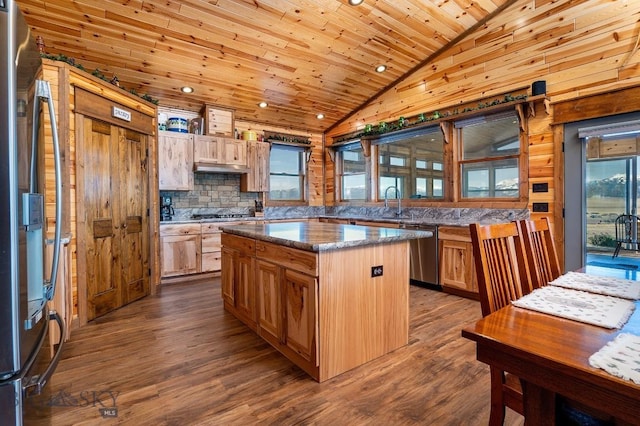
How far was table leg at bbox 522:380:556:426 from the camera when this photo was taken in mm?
810

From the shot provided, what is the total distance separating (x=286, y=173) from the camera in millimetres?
6383

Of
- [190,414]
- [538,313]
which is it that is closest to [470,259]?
[538,313]

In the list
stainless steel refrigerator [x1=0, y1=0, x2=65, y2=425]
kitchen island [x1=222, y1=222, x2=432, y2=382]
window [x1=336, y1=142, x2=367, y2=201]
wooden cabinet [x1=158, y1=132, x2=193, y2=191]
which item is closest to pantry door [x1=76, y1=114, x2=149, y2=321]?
wooden cabinet [x1=158, y1=132, x2=193, y2=191]

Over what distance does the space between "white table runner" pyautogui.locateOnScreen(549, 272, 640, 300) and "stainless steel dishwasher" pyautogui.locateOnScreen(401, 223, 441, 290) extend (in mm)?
2495

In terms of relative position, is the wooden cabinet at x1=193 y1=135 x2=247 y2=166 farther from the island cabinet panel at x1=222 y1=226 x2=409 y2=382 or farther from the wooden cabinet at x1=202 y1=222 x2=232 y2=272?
the island cabinet panel at x1=222 y1=226 x2=409 y2=382

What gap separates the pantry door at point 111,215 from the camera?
3117 mm

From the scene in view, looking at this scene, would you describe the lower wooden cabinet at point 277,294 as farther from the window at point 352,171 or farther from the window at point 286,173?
the window at point 352,171

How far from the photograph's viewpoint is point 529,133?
3793 millimetres

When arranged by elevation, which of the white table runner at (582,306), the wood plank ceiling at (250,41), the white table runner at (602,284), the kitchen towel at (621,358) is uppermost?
the wood plank ceiling at (250,41)

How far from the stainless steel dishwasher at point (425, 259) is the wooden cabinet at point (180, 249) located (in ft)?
9.91

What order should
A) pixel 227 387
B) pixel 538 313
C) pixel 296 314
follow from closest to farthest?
pixel 538 313
pixel 227 387
pixel 296 314

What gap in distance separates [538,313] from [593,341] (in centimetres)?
23

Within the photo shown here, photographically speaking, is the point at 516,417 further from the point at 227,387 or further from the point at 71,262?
the point at 71,262

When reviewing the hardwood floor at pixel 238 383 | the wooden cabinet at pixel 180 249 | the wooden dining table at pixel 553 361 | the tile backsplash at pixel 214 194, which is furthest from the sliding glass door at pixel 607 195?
the wooden cabinet at pixel 180 249
